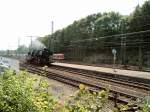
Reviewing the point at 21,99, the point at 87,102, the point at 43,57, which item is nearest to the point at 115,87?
the point at 87,102

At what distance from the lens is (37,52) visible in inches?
2069

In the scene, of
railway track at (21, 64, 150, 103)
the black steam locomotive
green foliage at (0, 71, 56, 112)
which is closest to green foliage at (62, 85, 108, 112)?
green foliage at (0, 71, 56, 112)

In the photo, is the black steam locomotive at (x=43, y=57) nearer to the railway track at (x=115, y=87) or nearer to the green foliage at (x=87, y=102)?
the railway track at (x=115, y=87)

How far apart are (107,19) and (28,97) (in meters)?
86.6

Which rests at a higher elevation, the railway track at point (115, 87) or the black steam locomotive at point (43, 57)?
the black steam locomotive at point (43, 57)

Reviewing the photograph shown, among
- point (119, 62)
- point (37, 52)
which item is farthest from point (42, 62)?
point (119, 62)

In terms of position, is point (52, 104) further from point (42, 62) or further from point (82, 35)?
point (82, 35)

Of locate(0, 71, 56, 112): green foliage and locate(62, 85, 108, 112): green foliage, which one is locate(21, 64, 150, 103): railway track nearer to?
locate(0, 71, 56, 112): green foliage

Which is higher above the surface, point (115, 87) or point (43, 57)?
point (43, 57)

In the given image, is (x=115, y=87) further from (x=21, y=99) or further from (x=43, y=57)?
(x=43, y=57)

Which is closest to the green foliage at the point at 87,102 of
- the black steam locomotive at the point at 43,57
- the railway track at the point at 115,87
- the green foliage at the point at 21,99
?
the green foliage at the point at 21,99

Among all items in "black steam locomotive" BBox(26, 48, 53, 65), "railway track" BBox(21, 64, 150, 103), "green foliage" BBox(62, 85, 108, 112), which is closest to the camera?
"green foliage" BBox(62, 85, 108, 112)

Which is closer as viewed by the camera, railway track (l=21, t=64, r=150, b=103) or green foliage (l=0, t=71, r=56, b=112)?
green foliage (l=0, t=71, r=56, b=112)

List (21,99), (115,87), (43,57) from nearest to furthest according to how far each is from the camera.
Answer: (21,99) < (115,87) < (43,57)
